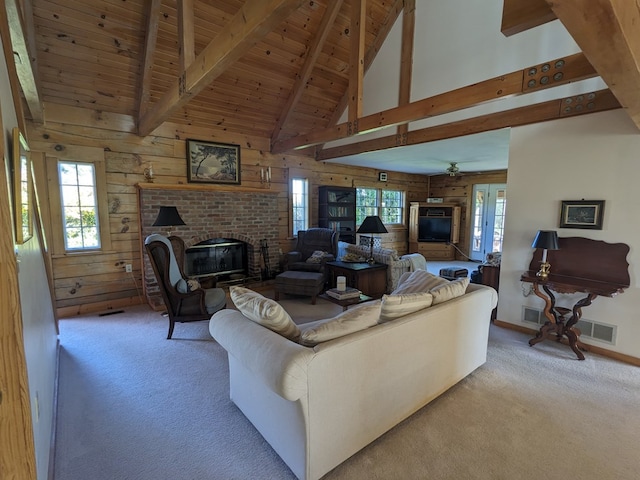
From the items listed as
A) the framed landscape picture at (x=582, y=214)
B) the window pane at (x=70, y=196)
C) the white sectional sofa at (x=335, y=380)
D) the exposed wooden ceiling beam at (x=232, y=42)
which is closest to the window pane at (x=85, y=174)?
the window pane at (x=70, y=196)

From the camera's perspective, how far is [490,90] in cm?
271

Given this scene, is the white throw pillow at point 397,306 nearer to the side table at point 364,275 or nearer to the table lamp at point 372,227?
the side table at point 364,275

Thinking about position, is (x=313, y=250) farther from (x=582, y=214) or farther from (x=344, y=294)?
(x=582, y=214)

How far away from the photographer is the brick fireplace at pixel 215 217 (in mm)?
4371

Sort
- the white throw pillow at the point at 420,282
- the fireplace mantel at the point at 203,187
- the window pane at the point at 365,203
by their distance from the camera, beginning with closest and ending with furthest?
the white throw pillow at the point at 420,282 < the fireplace mantel at the point at 203,187 < the window pane at the point at 365,203

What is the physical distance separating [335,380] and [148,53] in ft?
13.7

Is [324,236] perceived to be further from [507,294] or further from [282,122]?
[507,294]

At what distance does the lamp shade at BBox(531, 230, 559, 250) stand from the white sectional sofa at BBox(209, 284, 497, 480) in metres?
1.46

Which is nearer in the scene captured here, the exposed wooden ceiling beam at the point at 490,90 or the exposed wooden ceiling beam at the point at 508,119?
the exposed wooden ceiling beam at the point at 490,90

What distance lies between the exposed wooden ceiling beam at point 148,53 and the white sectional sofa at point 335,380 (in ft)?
11.1

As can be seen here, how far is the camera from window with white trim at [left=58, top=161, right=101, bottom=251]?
12.9 feet

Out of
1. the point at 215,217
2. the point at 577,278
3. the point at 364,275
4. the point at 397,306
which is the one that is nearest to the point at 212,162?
the point at 215,217

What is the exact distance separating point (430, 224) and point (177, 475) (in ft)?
25.9

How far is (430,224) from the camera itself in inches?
327
